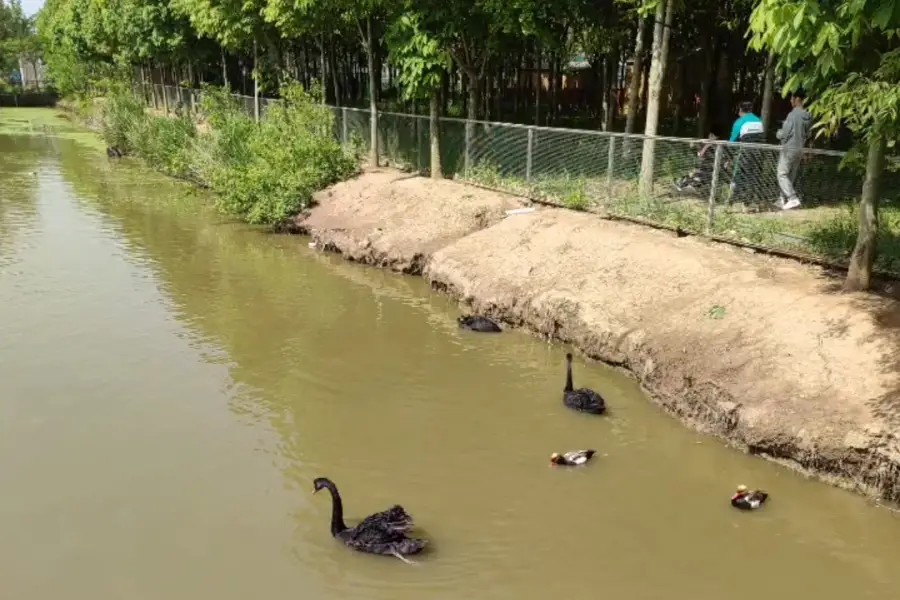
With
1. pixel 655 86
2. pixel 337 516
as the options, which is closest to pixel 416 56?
pixel 655 86

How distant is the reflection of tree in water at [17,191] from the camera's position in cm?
1731

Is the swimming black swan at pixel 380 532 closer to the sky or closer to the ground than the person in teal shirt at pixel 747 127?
closer to the ground

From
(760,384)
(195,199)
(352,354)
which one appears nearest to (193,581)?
(352,354)

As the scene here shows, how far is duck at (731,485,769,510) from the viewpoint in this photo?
272 inches

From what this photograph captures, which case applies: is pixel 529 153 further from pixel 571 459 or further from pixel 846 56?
pixel 571 459

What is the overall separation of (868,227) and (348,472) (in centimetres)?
661

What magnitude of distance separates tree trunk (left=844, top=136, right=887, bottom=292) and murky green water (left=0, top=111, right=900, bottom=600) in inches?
117

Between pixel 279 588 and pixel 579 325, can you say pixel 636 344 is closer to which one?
pixel 579 325

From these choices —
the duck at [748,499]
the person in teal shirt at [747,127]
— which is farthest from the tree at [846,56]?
the person in teal shirt at [747,127]

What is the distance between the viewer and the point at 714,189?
463 inches

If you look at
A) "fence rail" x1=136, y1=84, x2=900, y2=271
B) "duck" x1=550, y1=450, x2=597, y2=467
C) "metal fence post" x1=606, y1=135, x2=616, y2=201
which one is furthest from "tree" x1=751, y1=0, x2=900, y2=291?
"metal fence post" x1=606, y1=135, x2=616, y2=201

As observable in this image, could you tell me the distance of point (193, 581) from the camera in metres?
5.95

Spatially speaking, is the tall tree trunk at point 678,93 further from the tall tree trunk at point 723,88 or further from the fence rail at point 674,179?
the fence rail at point 674,179

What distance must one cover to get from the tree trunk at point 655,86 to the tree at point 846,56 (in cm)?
460
